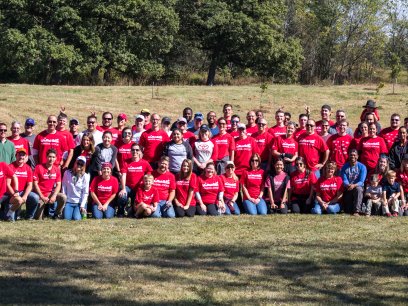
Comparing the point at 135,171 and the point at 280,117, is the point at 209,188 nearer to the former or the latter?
the point at 135,171

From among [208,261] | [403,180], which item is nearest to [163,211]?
[208,261]

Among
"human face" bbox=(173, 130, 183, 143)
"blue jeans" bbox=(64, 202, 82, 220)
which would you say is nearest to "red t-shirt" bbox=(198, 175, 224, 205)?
"human face" bbox=(173, 130, 183, 143)

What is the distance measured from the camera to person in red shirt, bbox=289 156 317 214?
1383 centimetres

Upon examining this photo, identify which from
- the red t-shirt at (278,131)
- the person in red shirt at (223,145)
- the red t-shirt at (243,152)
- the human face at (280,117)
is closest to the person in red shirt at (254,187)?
the red t-shirt at (243,152)

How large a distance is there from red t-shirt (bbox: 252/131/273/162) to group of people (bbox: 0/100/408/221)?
19mm

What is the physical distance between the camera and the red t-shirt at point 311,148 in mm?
13859

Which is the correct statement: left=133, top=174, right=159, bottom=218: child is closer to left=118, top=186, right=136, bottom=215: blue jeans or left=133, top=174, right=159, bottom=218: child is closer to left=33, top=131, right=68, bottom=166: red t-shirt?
left=118, top=186, right=136, bottom=215: blue jeans

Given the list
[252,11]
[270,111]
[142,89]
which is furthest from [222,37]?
[270,111]

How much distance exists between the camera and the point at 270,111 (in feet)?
108

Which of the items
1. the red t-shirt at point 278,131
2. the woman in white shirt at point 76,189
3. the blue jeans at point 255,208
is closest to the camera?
the woman in white shirt at point 76,189

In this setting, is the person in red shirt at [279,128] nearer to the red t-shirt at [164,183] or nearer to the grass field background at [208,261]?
the grass field background at [208,261]

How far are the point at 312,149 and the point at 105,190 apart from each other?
4006mm

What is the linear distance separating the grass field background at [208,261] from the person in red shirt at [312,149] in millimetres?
1215

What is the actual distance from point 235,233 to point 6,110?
58.9ft
